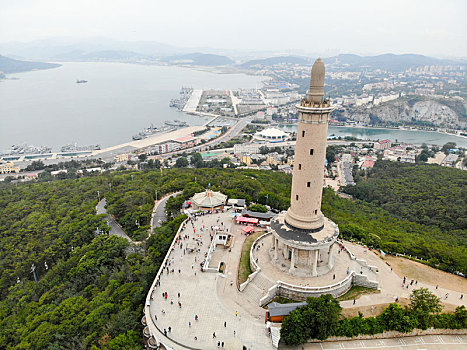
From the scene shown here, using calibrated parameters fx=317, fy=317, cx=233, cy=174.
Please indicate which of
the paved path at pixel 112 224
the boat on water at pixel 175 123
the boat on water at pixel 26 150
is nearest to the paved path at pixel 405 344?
the paved path at pixel 112 224

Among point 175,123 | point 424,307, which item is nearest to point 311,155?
point 424,307

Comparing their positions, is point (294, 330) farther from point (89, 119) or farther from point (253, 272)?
point (89, 119)

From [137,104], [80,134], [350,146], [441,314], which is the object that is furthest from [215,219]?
[137,104]

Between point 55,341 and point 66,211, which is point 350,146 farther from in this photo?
point 55,341

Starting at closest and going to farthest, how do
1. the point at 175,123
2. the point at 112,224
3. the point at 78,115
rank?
the point at 112,224 → the point at 175,123 → the point at 78,115

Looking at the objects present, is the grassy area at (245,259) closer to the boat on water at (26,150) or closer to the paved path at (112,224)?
the paved path at (112,224)

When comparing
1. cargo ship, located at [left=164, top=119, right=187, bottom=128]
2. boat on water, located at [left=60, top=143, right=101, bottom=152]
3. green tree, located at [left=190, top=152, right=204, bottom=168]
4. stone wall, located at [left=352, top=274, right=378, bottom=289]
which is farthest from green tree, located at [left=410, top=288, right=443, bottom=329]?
cargo ship, located at [left=164, top=119, right=187, bottom=128]
